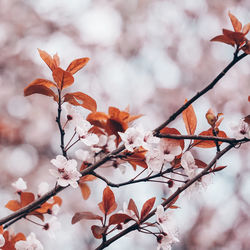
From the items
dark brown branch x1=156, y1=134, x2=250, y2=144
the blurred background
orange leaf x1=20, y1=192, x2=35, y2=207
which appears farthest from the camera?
the blurred background

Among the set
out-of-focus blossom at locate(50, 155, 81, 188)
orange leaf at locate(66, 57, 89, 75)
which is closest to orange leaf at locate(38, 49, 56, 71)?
orange leaf at locate(66, 57, 89, 75)

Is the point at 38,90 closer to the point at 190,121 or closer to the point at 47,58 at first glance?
the point at 47,58

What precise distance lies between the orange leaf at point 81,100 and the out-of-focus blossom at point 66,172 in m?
0.09

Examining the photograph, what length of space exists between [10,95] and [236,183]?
2.22m

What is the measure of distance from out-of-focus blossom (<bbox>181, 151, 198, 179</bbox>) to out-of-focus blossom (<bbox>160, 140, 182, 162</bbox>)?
14 millimetres

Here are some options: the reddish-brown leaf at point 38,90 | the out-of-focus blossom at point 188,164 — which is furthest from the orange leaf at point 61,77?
the out-of-focus blossom at point 188,164

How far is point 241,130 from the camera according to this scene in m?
0.46

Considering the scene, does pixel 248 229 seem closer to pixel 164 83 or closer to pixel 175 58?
pixel 164 83

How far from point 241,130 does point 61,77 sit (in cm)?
30

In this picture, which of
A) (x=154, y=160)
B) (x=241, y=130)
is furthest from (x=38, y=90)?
(x=241, y=130)

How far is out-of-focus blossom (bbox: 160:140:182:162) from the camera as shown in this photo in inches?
18.0

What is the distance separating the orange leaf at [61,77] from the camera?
1.49 feet

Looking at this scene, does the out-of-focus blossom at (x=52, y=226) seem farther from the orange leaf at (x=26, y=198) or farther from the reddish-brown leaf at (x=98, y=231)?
the reddish-brown leaf at (x=98, y=231)

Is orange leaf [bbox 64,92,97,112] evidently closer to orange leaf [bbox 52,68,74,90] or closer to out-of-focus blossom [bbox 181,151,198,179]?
orange leaf [bbox 52,68,74,90]
